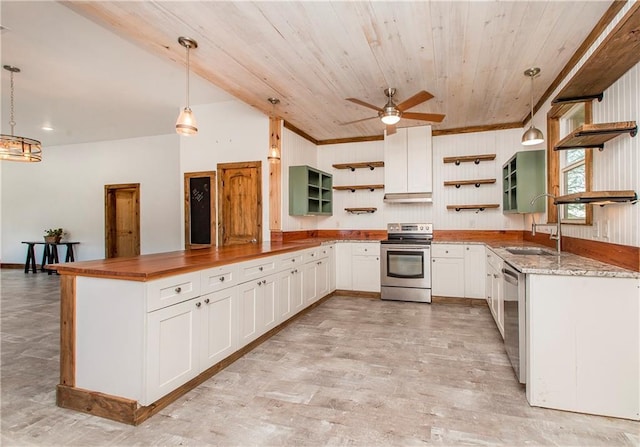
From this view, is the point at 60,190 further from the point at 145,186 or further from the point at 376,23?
the point at 376,23

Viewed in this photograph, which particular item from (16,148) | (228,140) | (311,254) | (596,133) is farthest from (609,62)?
(16,148)

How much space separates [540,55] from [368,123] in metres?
2.55

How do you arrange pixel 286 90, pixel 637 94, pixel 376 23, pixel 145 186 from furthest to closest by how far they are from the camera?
pixel 145 186 → pixel 286 90 → pixel 376 23 → pixel 637 94

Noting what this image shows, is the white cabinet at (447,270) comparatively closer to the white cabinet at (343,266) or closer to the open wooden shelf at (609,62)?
the white cabinet at (343,266)

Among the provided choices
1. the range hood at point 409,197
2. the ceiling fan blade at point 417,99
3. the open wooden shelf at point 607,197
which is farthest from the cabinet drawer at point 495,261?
the ceiling fan blade at point 417,99

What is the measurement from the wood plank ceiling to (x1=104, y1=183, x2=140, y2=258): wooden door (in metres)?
4.98

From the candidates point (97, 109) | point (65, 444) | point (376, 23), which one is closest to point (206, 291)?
point (65, 444)

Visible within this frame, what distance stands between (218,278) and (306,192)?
8.83 feet

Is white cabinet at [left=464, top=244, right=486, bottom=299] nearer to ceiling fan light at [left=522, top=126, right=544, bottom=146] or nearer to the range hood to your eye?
the range hood

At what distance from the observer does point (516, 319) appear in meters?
2.46

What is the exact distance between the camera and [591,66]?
2.22m

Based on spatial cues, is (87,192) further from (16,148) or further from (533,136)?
(533,136)

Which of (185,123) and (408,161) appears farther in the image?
(408,161)

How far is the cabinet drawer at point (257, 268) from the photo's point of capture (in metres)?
2.96
